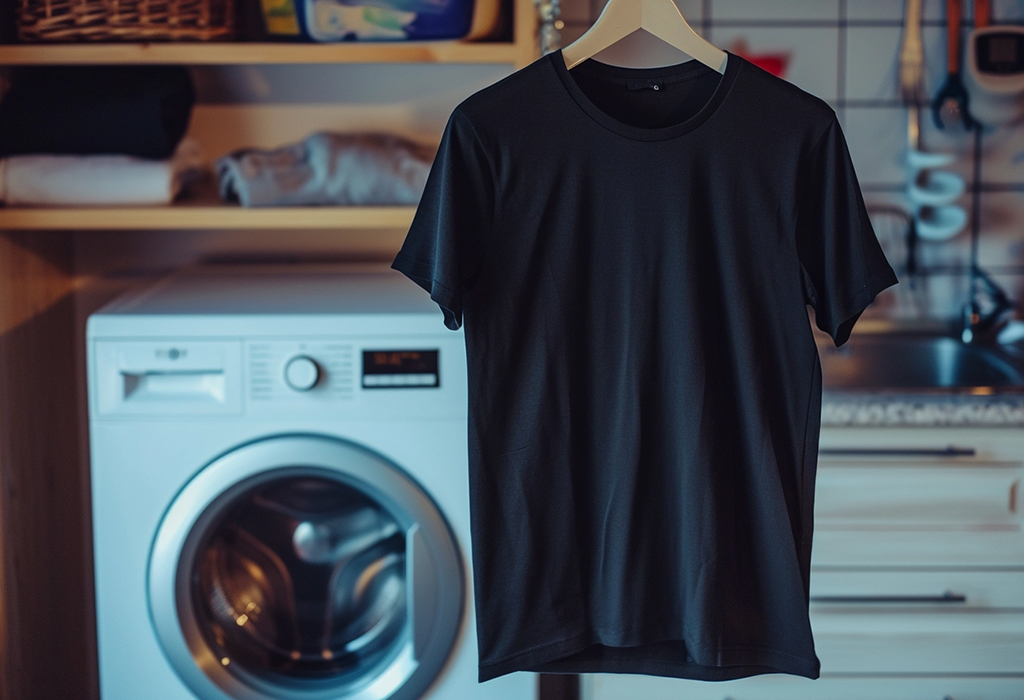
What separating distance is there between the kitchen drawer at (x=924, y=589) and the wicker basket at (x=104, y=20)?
1.29 meters

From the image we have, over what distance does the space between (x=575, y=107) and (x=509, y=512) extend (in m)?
0.45

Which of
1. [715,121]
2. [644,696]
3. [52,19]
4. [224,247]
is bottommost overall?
[644,696]

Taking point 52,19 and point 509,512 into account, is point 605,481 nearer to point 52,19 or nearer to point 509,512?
point 509,512

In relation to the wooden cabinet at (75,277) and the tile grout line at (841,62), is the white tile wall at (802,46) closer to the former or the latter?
the tile grout line at (841,62)

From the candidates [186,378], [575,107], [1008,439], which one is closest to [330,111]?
[186,378]

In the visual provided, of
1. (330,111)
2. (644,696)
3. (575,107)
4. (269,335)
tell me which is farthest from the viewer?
(330,111)

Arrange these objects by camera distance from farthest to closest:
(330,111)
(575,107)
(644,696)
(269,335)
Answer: (330,111) < (644,696) < (269,335) < (575,107)

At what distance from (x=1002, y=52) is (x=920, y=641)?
1.08 meters

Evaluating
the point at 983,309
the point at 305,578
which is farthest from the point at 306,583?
the point at 983,309

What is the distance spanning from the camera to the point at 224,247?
6.40 ft

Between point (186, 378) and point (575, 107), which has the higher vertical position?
point (575, 107)

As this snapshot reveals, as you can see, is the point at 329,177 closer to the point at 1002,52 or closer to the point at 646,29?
the point at 646,29

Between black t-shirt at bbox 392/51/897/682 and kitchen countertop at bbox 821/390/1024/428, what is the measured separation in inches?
16.6

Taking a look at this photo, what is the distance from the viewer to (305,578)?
1.55 m
